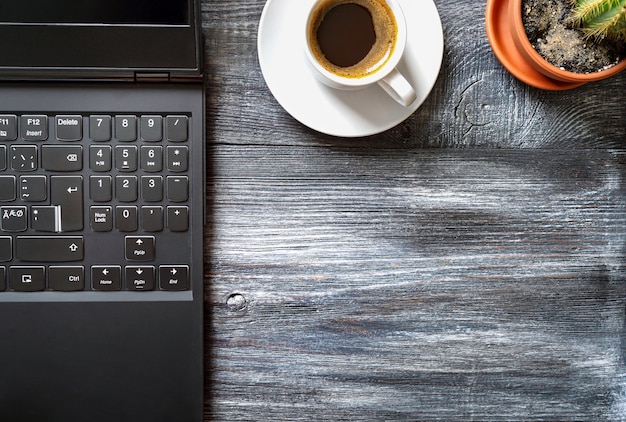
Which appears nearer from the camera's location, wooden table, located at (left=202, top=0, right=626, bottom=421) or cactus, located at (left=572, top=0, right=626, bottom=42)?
cactus, located at (left=572, top=0, right=626, bottom=42)

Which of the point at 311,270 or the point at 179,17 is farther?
the point at 311,270

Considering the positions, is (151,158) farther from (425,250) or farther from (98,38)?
(425,250)

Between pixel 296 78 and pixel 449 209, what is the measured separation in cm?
24

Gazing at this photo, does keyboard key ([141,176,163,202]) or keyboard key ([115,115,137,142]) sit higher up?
keyboard key ([115,115,137,142])

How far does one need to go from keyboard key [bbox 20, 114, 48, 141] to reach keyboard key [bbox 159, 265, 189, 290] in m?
0.19

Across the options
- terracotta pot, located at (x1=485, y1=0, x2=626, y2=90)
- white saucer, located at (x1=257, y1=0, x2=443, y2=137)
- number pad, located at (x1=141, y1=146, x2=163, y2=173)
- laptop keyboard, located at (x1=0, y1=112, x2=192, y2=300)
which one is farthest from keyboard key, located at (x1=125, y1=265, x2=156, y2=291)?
terracotta pot, located at (x1=485, y1=0, x2=626, y2=90)

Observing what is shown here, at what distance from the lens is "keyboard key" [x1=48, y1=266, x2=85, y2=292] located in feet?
2.08

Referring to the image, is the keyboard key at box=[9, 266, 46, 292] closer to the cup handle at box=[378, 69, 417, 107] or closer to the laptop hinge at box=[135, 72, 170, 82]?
the laptop hinge at box=[135, 72, 170, 82]

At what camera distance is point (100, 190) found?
628mm

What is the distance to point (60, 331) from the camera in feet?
2.11

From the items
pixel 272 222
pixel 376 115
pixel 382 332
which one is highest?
pixel 376 115

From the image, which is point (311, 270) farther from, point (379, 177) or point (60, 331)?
point (60, 331)

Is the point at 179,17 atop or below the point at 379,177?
atop

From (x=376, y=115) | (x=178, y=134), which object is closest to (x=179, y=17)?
(x=178, y=134)
